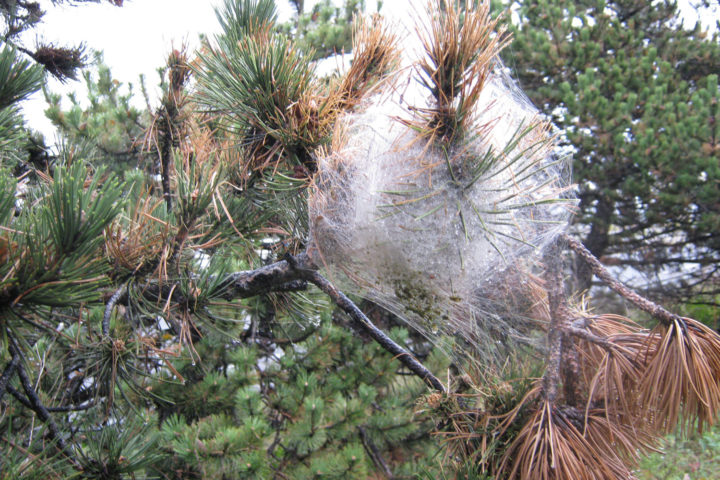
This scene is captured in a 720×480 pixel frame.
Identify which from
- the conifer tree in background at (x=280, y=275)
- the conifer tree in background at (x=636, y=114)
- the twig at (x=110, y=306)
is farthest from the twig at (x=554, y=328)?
the conifer tree in background at (x=636, y=114)

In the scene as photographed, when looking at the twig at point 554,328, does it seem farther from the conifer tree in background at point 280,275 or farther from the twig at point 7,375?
the twig at point 7,375

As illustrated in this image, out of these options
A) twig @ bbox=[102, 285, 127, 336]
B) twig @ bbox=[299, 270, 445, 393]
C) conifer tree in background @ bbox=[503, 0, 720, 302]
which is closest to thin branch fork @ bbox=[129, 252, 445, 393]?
twig @ bbox=[299, 270, 445, 393]

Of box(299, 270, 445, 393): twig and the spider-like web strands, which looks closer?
the spider-like web strands

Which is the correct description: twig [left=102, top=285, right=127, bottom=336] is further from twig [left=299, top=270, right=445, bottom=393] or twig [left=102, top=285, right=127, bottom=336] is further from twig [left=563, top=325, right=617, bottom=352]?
twig [left=563, top=325, right=617, bottom=352]

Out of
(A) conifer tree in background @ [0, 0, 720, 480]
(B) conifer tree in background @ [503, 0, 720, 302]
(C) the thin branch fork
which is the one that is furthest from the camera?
(B) conifer tree in background @ [503, 0, 720, 302]

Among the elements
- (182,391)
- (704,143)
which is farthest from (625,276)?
(182,391)
